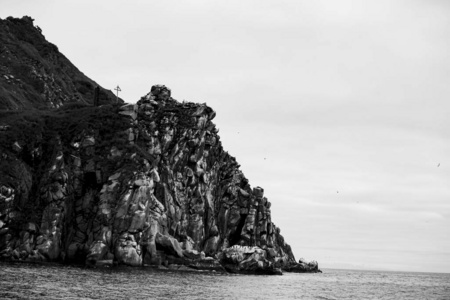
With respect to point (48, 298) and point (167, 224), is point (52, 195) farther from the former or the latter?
point (48, 298)

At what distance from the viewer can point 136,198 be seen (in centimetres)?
11331

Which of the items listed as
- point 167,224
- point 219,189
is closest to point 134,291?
point 167,224

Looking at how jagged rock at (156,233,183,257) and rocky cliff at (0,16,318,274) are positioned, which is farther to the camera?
jagged rock at (156,233,183,257)

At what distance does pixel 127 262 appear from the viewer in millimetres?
104875

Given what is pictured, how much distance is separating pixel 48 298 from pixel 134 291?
14.8 metres

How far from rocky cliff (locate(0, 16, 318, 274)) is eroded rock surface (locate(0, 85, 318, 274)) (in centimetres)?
25

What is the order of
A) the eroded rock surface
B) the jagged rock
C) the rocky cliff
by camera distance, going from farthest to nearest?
the jagged rock, the rocky cliff, the eroded rock surface

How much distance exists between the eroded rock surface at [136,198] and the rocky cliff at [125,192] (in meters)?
0.25

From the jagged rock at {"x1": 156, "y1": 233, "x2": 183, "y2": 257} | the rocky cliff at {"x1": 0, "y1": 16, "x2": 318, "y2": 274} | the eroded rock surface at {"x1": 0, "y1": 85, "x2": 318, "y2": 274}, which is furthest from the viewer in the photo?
the jagged rock at {"x1": 156, "y1": 233, "x2": 183, "y2": 257}

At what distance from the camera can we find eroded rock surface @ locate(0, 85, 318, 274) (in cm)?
10612

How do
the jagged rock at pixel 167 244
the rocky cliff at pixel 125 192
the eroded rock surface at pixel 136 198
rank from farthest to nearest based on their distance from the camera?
the jagged rock at pixel 167 244 → the rocky cliff at pixel 125 192 → the eroded rock surface at pixel 136 198

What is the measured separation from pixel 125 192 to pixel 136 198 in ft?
10.3

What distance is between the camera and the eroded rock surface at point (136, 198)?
10612 cm

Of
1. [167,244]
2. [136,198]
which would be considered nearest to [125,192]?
[136,198]
